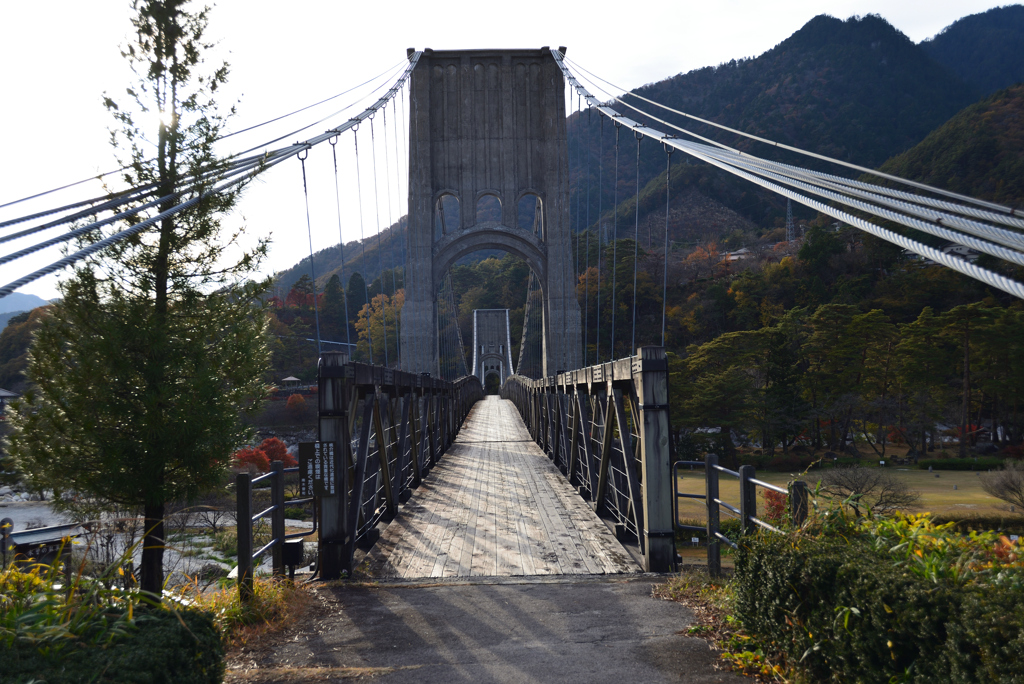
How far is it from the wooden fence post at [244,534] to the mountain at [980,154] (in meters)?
44.4

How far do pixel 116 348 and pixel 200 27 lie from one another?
2.18 meters

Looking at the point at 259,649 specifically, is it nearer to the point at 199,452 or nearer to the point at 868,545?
the point at 199,452

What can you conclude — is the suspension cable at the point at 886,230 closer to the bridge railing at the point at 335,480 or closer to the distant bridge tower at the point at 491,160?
the bridge railing at the point at 335,480

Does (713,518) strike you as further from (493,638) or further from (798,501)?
(493,638)

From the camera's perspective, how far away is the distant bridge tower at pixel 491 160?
80.6 ft

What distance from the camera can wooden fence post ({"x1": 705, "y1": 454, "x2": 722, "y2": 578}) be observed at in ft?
13.2

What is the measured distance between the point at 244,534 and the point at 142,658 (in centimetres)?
172

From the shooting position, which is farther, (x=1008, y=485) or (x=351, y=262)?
(x=351, y=262)

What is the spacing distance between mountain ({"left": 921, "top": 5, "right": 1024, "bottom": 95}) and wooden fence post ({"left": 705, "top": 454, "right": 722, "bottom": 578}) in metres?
85.0

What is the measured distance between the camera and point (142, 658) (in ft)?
6.26

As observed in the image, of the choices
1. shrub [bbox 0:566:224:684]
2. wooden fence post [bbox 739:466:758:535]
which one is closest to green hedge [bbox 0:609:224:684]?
shrub [bbox 0:566:224:684]

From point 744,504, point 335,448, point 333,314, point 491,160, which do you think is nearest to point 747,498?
point 744,504

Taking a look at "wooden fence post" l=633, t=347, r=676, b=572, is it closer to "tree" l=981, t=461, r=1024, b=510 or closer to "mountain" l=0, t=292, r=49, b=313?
"mountain" l=0, t=292, r=49, b=313

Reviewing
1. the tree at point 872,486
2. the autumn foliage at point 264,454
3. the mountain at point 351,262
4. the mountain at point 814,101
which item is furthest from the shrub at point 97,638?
the mountain at point 814,101
